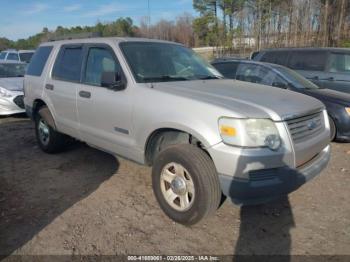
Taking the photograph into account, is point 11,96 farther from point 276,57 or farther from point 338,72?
point 338,72

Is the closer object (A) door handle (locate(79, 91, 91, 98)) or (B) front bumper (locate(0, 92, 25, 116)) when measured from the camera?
(A) door handle (locate(79, 91, 91, 98))

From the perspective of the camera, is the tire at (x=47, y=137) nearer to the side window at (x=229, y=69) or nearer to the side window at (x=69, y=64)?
the side window at (x=69, y=64)

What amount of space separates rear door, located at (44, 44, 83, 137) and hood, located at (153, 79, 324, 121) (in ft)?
5.00

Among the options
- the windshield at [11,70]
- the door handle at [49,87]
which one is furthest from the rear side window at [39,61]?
the windshield at [11,70]

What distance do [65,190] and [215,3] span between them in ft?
154

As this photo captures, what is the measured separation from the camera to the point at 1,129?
25.7 feet

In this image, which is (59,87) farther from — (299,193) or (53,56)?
(299,193)

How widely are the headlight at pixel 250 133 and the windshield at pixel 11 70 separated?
30.1ft

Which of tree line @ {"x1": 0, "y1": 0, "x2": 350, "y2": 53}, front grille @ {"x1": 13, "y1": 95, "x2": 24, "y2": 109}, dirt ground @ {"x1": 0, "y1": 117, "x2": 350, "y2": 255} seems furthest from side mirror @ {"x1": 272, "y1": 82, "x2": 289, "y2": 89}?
tree line @ {"x1": 0, "y1": 0, "x2": 350, "y2": 53}

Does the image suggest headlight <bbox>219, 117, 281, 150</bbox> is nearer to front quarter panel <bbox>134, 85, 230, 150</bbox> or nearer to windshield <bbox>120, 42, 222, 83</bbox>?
front quarter panel <bbox>134, 85, 230, 150</bbox>

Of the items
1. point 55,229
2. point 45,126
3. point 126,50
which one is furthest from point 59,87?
point 55,229

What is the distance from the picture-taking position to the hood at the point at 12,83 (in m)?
9.11

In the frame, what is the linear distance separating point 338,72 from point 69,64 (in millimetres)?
7059

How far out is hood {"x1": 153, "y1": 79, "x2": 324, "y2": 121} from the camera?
10.3 feet
